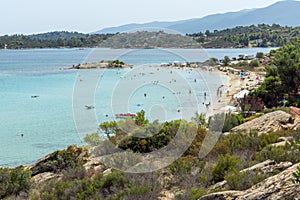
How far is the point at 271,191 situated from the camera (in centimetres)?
491

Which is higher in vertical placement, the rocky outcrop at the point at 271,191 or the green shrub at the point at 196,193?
the rocky outcrop at the point at 271,191

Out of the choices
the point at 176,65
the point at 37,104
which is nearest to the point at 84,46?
the point at 176,65

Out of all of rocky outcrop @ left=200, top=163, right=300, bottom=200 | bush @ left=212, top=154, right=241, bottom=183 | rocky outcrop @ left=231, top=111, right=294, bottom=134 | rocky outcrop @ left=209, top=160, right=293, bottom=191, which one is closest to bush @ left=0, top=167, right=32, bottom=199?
bush @ left=212, top=154, right=241, bottom=183

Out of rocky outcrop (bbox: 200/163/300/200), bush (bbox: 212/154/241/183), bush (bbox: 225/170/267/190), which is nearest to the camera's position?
rocky outcrop (bbox: 200/163/300/200)

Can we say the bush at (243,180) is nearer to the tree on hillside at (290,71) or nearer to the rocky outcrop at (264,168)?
the rocky outcrop at (264,168)

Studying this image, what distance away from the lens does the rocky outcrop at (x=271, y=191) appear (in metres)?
4.70

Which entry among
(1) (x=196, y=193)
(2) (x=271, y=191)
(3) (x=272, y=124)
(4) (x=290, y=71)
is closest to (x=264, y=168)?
(1) (x=196, y=193)

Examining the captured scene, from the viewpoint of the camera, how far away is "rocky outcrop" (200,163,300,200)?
4697 millimetres

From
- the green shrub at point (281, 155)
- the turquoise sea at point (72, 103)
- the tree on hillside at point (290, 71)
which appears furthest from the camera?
the tree on hillside at point (290, 71)

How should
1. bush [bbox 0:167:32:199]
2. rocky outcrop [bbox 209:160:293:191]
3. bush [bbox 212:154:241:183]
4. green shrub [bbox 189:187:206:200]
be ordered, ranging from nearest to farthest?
Result: green shrub [bbox 189:187:206:200]
rocky outcrop [bbox 209:160:293:191]
bush [bbox 212:154:241:183]
bush [bbox 0:167:32:199]

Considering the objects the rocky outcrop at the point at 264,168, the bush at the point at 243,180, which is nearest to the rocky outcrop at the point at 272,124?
the rocky outcrop at the point at 264,168

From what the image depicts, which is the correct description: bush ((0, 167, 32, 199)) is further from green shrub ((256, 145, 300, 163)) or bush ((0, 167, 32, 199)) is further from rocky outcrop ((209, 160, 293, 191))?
green shrub ((256, 145, 300, 163))

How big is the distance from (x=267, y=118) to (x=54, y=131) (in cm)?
2034

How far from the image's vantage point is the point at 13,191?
27.4ft
